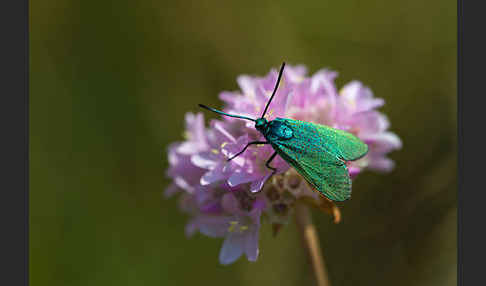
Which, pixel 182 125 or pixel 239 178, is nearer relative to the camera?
pixel 239 178

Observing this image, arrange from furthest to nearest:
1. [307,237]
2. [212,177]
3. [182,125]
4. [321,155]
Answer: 1. [182,125]
2. [307,237]
3. [212,177]
4. [321,155]

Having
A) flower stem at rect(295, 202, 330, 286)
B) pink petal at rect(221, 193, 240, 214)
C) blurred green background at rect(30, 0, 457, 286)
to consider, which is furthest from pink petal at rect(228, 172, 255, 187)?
blurred green background at rect(30, 0, 457, 286)

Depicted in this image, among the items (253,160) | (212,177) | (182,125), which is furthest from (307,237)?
(182,125)

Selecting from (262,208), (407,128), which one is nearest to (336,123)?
(262,208)

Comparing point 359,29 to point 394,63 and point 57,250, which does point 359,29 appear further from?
point 57,250

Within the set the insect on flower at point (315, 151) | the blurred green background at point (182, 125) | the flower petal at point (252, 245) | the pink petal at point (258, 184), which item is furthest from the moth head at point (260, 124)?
the blurred green background at point (182, 125)

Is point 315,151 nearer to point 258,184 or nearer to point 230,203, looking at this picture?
point 258,184
